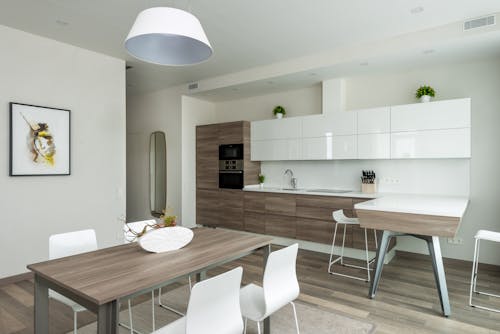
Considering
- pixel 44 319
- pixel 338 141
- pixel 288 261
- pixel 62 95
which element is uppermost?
pixel 62 95

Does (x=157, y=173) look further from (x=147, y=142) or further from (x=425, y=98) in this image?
(x=425, y=98)

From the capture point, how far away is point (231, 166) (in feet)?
18.1

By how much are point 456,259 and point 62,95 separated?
18.1 ft

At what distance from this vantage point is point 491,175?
3.88 m

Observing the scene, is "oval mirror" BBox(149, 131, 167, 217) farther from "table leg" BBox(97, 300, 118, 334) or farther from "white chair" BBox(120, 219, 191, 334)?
"table leg" BBox(97, 300, 118, 334)

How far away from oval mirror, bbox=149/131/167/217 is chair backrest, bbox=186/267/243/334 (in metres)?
5.01

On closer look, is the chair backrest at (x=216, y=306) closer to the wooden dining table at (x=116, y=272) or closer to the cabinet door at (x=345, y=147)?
the wooden dining table at (x=116, y=272)

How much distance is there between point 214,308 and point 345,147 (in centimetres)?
358

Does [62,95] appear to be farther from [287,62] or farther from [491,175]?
[491,175]

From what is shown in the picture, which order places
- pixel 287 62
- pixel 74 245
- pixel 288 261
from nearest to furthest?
1. pixel 288 261
2. pixel 74 245
3. pixel 287 62

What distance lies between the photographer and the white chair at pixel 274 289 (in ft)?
5.87

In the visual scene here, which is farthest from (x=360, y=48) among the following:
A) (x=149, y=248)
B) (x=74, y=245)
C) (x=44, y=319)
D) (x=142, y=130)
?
(x=142, y=130)

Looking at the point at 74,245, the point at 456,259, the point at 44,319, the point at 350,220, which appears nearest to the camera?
the point at 44,319

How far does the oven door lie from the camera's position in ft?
17.8
